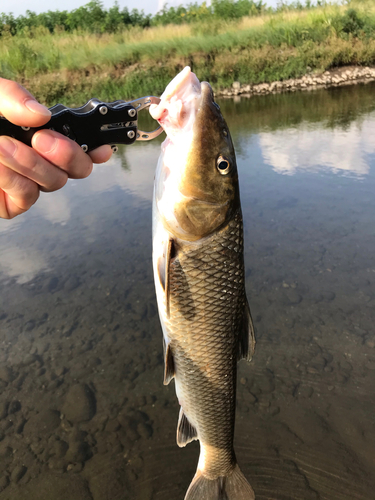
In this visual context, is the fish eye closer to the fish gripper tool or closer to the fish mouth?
the fish mouth

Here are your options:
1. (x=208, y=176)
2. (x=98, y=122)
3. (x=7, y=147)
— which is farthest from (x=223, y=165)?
(x=7, y=147)

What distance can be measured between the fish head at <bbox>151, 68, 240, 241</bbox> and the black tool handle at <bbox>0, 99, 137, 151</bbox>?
0.91 ft

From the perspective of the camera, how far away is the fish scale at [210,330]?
1736 millimetres

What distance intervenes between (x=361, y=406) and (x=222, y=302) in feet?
6.83

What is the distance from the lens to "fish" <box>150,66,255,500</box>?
5.10 ft

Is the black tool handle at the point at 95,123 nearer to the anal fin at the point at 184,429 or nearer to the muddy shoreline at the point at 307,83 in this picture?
the anal fin at the point at 184,429

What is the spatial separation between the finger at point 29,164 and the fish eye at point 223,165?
663 millimetres

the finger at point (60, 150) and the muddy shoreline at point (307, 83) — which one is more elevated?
the finger at point (60, 150)

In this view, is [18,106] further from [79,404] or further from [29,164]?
[79,404]

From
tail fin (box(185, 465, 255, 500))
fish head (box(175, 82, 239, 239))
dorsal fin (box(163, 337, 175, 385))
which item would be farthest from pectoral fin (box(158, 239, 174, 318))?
Answer: tail fin (box(185, 465, 255, 500))

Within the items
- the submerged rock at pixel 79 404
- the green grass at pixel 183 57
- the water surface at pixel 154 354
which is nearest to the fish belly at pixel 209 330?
the water surface at pixel 154 354

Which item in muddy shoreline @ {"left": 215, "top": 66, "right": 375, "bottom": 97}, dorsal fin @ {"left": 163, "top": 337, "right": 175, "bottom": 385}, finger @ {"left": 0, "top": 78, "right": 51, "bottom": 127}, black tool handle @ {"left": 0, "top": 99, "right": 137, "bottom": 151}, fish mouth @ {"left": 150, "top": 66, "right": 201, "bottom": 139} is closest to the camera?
finger @ {"left": 0, "top": 78, "right": 51, "bottom": 127}

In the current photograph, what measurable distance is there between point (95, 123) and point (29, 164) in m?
0.40

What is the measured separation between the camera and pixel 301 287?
4.32m
